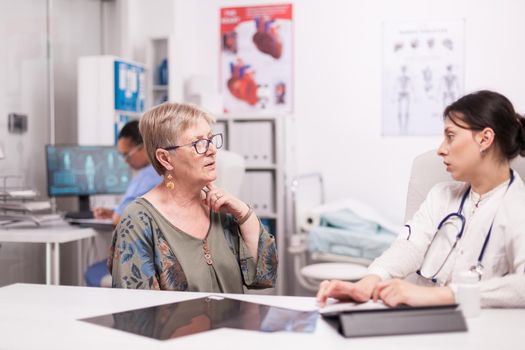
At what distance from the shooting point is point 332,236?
3854 mm

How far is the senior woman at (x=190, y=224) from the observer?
1.84m

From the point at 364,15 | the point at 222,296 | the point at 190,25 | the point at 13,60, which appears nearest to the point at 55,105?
the point at 13,60

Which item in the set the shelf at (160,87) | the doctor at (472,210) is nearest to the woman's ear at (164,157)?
the doctor at (472,210)

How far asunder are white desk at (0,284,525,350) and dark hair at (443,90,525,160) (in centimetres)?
55

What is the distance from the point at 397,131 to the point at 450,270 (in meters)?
2.69

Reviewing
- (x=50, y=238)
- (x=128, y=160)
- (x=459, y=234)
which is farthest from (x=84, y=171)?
(x=459, y=234)

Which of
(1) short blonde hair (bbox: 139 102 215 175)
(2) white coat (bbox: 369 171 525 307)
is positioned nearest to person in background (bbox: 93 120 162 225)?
(1) short blonde hair (bbox: 139 102 215 175)

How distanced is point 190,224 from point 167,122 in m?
0.32

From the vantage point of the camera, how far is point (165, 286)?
1.83 metres

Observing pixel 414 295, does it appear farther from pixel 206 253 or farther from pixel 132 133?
pixel 132 133

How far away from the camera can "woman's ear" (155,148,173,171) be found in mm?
1960

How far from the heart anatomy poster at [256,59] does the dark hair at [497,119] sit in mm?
2837

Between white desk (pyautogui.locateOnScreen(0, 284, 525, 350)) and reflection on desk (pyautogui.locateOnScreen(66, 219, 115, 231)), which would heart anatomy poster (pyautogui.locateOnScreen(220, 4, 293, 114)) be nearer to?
reflection on desk (pyautogui.locateOnScreen(66, 219, 115, 231))

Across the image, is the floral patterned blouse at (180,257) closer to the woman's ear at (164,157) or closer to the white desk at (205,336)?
the woman's ear at (164,157)
